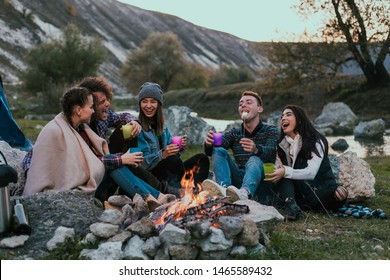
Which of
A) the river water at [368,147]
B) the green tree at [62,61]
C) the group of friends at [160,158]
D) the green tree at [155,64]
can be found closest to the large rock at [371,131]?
the river water at [368,147]

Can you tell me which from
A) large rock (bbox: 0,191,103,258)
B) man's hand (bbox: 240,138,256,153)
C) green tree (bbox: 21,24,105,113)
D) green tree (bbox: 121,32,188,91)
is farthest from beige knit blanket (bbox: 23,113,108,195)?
green tree (bbox: 121,32,188,91)

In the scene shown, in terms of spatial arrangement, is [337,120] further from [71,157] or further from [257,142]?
[71,157]

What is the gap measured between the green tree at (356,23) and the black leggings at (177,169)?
21.5 metres

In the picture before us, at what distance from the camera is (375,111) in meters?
27.0

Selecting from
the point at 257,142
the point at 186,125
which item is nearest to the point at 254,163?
the point at 257,142

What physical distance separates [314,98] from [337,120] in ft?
19.5

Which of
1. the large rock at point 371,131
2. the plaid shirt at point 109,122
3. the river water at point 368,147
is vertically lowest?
the river water at point 368,147

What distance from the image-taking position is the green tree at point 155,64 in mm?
53094

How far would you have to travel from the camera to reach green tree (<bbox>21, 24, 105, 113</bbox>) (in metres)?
37.0

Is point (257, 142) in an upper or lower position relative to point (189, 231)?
upper

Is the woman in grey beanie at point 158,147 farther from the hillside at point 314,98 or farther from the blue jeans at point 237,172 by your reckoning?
the hillside at point 314,98

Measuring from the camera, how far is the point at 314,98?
30.6 meters

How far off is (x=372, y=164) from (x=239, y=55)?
102 m
